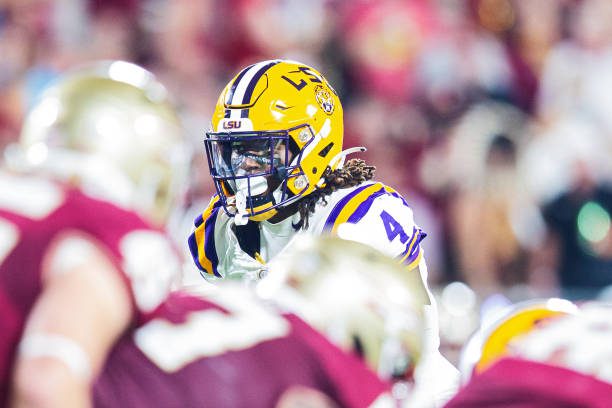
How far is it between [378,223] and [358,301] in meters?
1.47

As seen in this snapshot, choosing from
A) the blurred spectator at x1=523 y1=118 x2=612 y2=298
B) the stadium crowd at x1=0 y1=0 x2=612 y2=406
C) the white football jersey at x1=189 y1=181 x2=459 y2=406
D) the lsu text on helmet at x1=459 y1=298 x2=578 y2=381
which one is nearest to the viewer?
the lsu text on helmet at x1=459 y1=298 x2=578 y2=381

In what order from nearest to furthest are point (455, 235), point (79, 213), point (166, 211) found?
point (79, 213) < point (166, 211) < point (455, 235)

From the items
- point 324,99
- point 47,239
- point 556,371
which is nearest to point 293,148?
point 324,99

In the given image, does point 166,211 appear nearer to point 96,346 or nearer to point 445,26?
point 96,346

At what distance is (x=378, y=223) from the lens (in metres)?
3.75

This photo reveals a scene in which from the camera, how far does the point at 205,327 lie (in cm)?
232

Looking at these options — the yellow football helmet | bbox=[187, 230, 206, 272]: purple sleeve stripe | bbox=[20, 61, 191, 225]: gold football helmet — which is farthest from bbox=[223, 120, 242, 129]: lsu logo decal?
bbox=[20, 61, 191, 225]: gold football helmet

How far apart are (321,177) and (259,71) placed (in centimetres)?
44

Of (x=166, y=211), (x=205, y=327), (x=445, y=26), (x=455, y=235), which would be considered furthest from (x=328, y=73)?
(x=205, y=327)

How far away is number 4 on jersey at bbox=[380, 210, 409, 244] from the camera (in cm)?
375

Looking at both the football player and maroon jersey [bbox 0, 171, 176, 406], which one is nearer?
maroon jersey [bbox 0, 171, 176, 406]

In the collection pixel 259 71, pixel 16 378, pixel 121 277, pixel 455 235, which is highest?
pixel 259 71

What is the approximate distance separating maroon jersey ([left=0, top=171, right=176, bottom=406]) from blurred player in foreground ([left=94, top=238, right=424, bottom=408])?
105 millimetres

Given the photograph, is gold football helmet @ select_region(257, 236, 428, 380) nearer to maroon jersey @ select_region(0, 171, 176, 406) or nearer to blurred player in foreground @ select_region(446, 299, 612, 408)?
maroon jersey @ select_region(0, 171, 176, 406)
